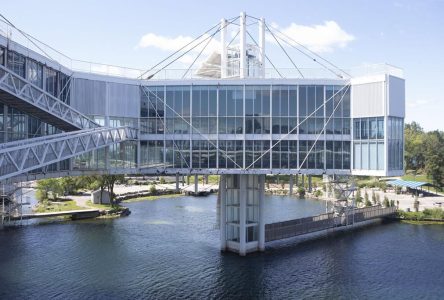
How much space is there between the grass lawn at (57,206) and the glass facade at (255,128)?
141 feet

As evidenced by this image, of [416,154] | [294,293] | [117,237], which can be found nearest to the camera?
[294,293]

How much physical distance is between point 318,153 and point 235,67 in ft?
52.3

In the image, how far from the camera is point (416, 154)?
546ft

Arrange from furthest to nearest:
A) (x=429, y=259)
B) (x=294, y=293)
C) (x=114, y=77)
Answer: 1. (x=429, y=259)
2. (x=114, y=77)
3. (x=294, y=293)

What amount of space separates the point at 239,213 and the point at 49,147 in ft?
94.0

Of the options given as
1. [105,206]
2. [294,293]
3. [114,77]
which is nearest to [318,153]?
→ [294,293]

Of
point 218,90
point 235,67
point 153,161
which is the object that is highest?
point 235,67

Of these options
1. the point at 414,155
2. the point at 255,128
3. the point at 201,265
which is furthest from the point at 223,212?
the point at 414,155

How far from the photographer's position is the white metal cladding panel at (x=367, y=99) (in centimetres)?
5091

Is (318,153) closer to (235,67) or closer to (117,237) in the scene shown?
(235,67)

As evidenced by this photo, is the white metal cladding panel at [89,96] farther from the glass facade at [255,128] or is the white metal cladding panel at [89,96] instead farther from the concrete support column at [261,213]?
the concrete support column at [261,213]

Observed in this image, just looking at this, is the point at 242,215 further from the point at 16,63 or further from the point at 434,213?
the point at 434,213

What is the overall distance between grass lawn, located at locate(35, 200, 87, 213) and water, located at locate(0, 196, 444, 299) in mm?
12968

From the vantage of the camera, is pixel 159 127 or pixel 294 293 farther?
pixel 159 127
